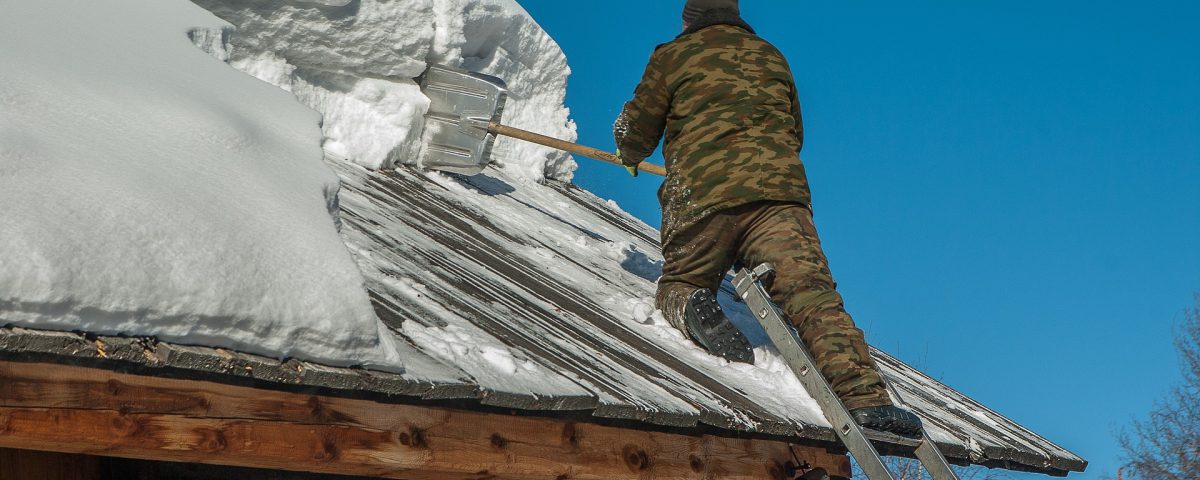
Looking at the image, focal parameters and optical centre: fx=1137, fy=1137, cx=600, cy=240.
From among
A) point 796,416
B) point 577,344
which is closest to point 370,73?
point 577,344

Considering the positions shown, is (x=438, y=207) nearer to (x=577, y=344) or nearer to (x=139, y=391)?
(x=577, y=344)

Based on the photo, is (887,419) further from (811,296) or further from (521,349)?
(521,349)

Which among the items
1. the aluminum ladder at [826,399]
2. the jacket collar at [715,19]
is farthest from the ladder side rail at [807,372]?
the jacket collar at [715,19]

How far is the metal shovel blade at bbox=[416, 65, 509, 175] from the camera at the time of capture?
24.7 feet

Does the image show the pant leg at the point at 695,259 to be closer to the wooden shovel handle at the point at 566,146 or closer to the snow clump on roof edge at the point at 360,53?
the wooden shovel handle at the point at 566,146

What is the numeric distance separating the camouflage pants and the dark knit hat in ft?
3.05

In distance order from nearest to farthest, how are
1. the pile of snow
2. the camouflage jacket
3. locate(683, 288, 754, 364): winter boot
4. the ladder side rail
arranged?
the pile of snow
the ladder side rail
the camouflage jacket
locate(683, 288, 754, 364): winter boot

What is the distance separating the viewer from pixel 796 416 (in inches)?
161

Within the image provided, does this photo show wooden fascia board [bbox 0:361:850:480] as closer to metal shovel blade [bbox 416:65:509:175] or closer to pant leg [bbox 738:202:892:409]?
pant leg [bbox 738:202:892:409]

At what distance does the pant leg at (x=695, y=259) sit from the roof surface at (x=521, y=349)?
0.58 feet

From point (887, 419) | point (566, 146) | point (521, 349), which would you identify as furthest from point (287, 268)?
point (566, 146)

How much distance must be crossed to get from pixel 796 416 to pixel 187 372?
2.31m

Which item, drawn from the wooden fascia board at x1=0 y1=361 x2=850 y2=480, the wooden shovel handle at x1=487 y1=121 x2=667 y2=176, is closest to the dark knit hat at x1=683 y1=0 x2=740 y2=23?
the wooden fascia board at x1=0 y1=361 x2=850 y2=480

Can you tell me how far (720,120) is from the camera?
185 inches
